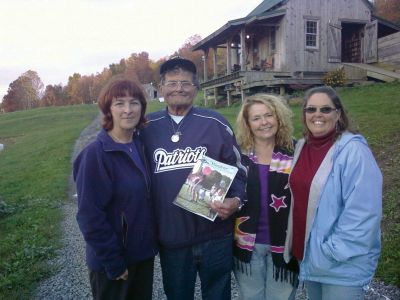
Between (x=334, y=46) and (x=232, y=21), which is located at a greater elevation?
(x=232, y=21)

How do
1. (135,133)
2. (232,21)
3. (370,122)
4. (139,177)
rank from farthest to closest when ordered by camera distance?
(232,21) → (370,122) → (135,133) → (139,177)

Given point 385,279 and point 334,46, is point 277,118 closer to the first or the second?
point 385,279

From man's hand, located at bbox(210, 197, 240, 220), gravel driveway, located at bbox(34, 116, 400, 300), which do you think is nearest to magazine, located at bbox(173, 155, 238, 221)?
man's hand, located at bbox(210, 197, 240, 220)

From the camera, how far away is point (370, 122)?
1052 centimetres

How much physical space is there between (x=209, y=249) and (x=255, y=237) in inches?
16.3

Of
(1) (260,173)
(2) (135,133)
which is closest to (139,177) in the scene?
(2) (135,133)

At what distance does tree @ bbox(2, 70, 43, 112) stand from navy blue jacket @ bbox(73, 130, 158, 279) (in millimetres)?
93009

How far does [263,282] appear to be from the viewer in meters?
3.29

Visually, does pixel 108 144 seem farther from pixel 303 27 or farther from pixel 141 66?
pixel 141 66

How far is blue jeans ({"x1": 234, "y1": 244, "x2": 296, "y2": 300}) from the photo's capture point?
323cm

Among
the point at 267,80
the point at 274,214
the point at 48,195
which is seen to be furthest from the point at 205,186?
the point at 267,80

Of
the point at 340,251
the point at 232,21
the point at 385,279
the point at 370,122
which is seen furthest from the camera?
the point at 232,21

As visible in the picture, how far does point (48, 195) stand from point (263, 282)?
7.95 m

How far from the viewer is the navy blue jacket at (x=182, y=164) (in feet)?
10.0
